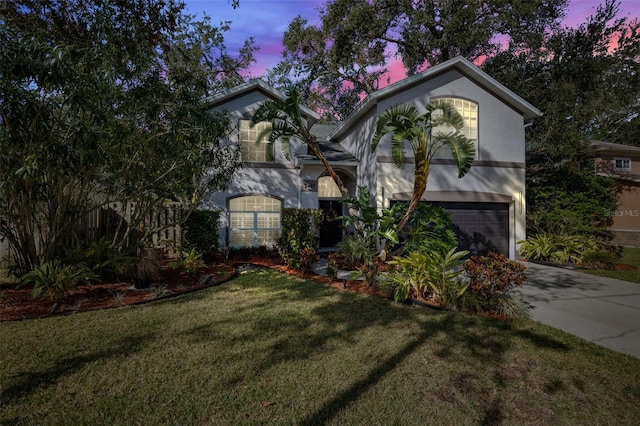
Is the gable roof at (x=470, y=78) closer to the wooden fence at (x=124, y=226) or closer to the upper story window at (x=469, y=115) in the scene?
the upper story window at (x=469, y=115)

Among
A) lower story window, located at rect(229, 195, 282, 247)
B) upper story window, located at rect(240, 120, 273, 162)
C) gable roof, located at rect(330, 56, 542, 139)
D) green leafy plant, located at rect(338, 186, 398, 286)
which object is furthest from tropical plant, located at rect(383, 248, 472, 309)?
upper story window, located at rect(240, 120, 273, 162)

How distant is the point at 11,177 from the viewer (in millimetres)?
5348

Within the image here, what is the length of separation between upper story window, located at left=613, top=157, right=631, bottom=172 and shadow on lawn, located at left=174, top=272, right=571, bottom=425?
88.7 ft

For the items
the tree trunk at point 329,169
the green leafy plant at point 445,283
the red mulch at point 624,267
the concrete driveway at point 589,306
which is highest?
the tree trunk at point 329,169

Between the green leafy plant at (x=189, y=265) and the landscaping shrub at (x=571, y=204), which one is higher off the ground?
the landscaping shrub at (x=571, y=204)

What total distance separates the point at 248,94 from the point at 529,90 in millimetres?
13636

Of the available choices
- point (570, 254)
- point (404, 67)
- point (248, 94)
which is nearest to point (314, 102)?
point (404, 67)

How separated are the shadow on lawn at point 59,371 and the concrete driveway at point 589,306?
21.2ft

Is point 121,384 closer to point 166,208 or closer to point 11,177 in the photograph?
point 11,177

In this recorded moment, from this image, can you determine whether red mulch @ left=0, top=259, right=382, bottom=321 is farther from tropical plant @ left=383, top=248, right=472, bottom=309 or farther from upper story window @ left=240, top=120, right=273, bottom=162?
upper story window @ left=240, top=120, right=273, bottom=162

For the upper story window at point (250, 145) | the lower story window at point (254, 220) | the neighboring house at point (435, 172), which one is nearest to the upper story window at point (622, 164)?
the neighboring house at point (435, 172)

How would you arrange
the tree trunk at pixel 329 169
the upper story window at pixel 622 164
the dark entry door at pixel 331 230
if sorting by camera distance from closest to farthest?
the tree trunk at pixel 329 169 → the dark entry door at pixel 331 230 → the upper story window at pixel 622 164

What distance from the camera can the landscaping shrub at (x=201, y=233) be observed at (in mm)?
10422

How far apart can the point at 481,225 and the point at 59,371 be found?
12807mm
